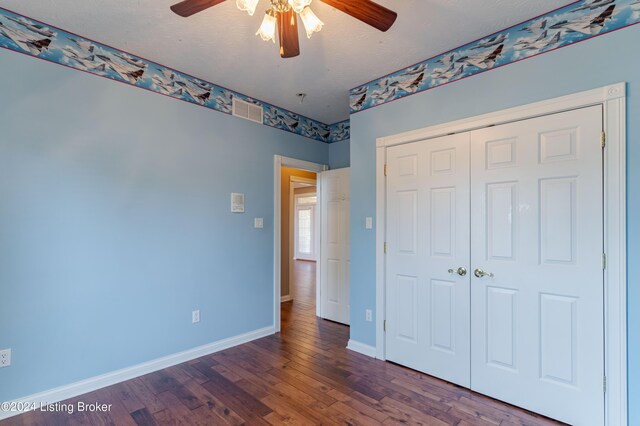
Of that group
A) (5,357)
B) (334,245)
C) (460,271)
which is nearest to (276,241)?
(334,245)

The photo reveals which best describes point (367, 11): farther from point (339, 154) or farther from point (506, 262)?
point (339, 154)

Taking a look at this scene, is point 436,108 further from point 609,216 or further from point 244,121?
point 244,121

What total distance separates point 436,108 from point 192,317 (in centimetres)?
305

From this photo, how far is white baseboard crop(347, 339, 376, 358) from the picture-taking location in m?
3.06

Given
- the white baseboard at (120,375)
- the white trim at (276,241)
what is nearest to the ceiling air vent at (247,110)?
the white trim at (276,241)

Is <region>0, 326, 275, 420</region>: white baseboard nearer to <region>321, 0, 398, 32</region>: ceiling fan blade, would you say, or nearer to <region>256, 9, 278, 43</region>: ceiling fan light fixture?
<region>256, 9, 278, 43</region>: ceiling fan light fixture

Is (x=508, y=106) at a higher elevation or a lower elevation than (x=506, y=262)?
higher

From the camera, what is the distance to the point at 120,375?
8.31ft

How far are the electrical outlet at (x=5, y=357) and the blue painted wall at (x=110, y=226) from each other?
0.04 meters

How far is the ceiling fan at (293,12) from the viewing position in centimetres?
150

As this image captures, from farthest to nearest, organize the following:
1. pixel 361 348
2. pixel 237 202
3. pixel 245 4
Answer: pixel 237 202 < pixel 361 348 < pixel 245 4

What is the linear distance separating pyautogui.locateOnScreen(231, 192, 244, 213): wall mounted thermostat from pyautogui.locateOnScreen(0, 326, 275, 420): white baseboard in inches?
55.4

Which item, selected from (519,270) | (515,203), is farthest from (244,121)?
(519,270)

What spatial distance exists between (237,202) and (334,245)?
58.2 inches
